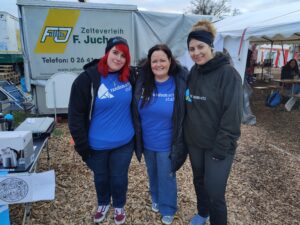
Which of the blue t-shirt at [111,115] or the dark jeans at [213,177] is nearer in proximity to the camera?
the dark jeans at [213,177]

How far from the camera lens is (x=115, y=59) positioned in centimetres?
207

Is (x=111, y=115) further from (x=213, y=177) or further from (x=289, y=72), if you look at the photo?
(x=289, y=72)

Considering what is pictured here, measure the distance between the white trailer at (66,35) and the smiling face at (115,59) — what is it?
3.48 metres

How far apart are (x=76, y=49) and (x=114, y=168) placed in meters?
3.96

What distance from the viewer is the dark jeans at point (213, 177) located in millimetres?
1958

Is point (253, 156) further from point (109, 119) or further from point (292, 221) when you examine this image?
point (109, 119)

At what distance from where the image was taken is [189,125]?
2062mm

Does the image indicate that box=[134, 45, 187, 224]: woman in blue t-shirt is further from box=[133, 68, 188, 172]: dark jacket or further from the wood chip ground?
the wood chip ground

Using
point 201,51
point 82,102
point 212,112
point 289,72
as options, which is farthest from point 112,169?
point 289,72

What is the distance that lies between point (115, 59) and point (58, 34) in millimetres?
3915

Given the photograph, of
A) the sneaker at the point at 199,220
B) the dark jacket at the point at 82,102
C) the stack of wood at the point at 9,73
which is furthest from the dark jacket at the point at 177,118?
the stack of wood at the point at 9,73

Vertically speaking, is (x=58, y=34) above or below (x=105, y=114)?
above

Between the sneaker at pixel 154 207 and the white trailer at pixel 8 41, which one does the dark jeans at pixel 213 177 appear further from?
the white trailer at pixel 8 41

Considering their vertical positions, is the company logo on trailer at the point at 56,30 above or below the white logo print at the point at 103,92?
above
